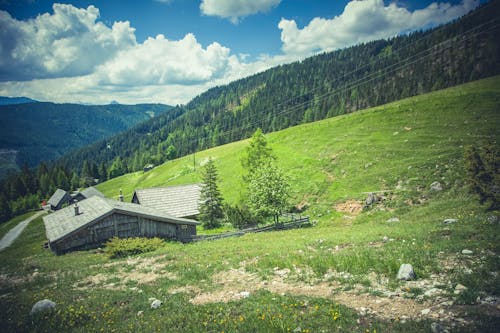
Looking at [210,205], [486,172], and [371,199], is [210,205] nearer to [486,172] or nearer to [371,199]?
[371,199]

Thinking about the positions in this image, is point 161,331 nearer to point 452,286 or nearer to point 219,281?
point 219,281

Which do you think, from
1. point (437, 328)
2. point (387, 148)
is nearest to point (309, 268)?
point (437, 328)

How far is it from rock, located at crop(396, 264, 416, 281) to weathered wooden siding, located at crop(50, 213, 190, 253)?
26875 mm

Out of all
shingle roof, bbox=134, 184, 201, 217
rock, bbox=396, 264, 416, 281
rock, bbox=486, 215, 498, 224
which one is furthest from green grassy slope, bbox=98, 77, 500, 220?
rock, bbox=396, 264, 416, 281

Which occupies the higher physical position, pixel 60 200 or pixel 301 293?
pixel 301 293

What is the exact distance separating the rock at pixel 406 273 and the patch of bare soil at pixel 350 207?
22.6m

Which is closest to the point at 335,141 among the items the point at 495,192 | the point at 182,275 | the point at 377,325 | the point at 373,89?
the point at 495,192

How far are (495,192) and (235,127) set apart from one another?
554 ft

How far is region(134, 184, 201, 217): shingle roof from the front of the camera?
141 feet

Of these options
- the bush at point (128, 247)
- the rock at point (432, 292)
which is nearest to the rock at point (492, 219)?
the rock at point (432, 292)

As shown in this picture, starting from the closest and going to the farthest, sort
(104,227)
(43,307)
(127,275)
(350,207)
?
1. (43,307)
2. (127,275)
3. (104,227)
4. (350,207)

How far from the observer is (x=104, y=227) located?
A: 96.2 ft

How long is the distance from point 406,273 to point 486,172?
16.6 meters

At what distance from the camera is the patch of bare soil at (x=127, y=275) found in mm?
15578
